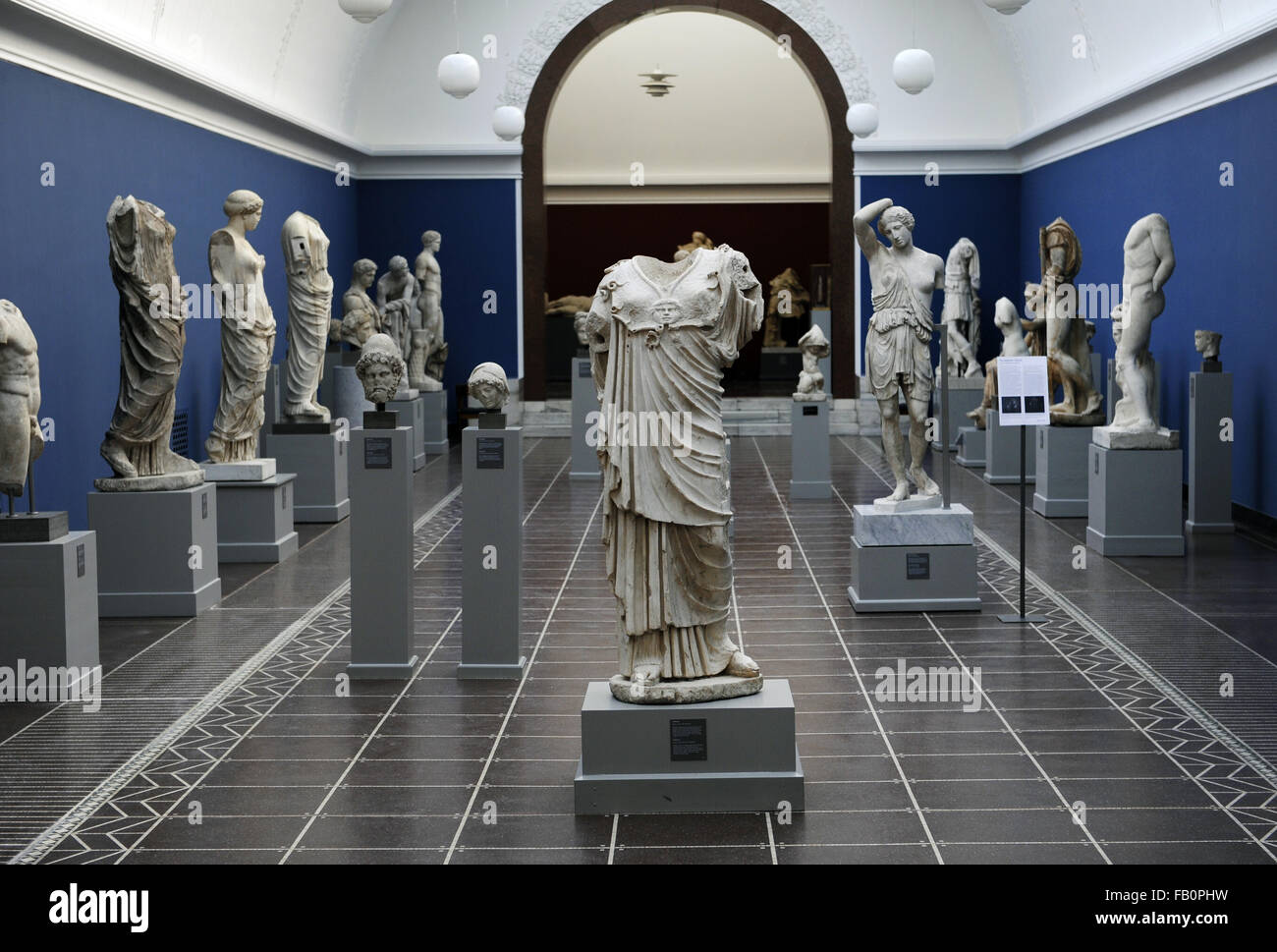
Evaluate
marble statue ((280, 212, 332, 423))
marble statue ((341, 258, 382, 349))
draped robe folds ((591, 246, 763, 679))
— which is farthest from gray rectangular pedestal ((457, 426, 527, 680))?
marble statue ((341, 258, 382, 349))

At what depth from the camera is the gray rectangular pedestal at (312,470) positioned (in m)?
14.4

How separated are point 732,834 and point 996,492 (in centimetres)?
1072

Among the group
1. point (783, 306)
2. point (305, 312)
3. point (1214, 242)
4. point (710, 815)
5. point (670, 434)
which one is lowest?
point (710, 815)

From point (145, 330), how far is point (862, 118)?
12.8 m

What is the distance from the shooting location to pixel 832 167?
910 inches

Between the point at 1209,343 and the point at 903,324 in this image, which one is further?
the point at 1209,343

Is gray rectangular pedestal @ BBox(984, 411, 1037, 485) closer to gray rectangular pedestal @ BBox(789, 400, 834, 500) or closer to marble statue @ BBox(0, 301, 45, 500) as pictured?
gray rectangular pedestal @ BBox(789, 400, 834, 500)

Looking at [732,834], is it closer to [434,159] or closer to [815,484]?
[815,484]

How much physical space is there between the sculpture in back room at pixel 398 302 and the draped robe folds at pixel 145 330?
9.53 meters

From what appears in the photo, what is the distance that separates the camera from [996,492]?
15867 mm

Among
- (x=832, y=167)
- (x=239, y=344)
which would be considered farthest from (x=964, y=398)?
(x=239, y=344)

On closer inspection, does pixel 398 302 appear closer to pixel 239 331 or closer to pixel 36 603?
pixel 239 331

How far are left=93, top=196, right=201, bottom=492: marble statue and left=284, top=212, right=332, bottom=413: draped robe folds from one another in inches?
158

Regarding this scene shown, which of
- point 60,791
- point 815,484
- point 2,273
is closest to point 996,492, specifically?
point 815,484
